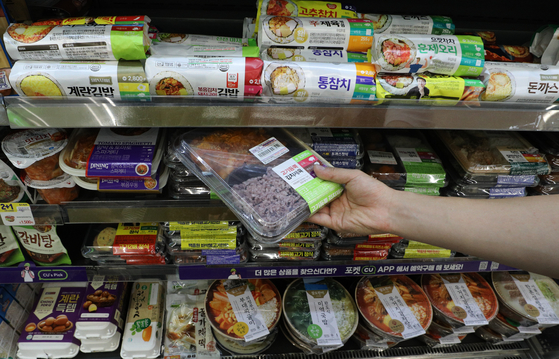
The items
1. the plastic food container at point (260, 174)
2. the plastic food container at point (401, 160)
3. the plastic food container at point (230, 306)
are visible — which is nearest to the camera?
the plastic food container at point (260, 174)

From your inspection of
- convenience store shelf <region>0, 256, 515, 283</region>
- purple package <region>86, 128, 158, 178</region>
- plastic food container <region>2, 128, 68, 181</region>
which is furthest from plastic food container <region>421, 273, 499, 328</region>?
plastic food container <region>2, 128, 68, 181</region>

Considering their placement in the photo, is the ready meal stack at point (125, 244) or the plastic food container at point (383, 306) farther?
the plastic food container at point (383, 306)

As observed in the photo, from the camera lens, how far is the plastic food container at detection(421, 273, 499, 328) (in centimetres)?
158

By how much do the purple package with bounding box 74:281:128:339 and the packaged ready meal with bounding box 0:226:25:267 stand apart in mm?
351

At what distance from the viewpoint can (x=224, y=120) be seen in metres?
0.93

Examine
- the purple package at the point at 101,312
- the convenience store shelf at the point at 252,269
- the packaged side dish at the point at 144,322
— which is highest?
the convenience store shelf at the point at 252,269

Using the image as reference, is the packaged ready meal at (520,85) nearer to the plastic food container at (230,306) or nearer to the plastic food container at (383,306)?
the plastic food container at (383,306)

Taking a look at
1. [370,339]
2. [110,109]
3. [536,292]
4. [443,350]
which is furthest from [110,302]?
[536,292]

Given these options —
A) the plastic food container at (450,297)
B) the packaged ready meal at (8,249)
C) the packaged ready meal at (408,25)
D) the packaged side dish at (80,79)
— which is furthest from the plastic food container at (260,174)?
the plastic food container at (450,297)

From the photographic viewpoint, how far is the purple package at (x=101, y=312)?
1481 millimetres

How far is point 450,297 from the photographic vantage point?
1648mm

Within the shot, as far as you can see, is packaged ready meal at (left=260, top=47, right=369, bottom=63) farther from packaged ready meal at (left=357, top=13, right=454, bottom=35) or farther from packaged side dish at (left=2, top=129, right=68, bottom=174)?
packaged side dish at (left=2, top=129, right=68, bottom=174)

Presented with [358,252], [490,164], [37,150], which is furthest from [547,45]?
[37,150]

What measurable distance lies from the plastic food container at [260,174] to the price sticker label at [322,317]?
686 millimetres
